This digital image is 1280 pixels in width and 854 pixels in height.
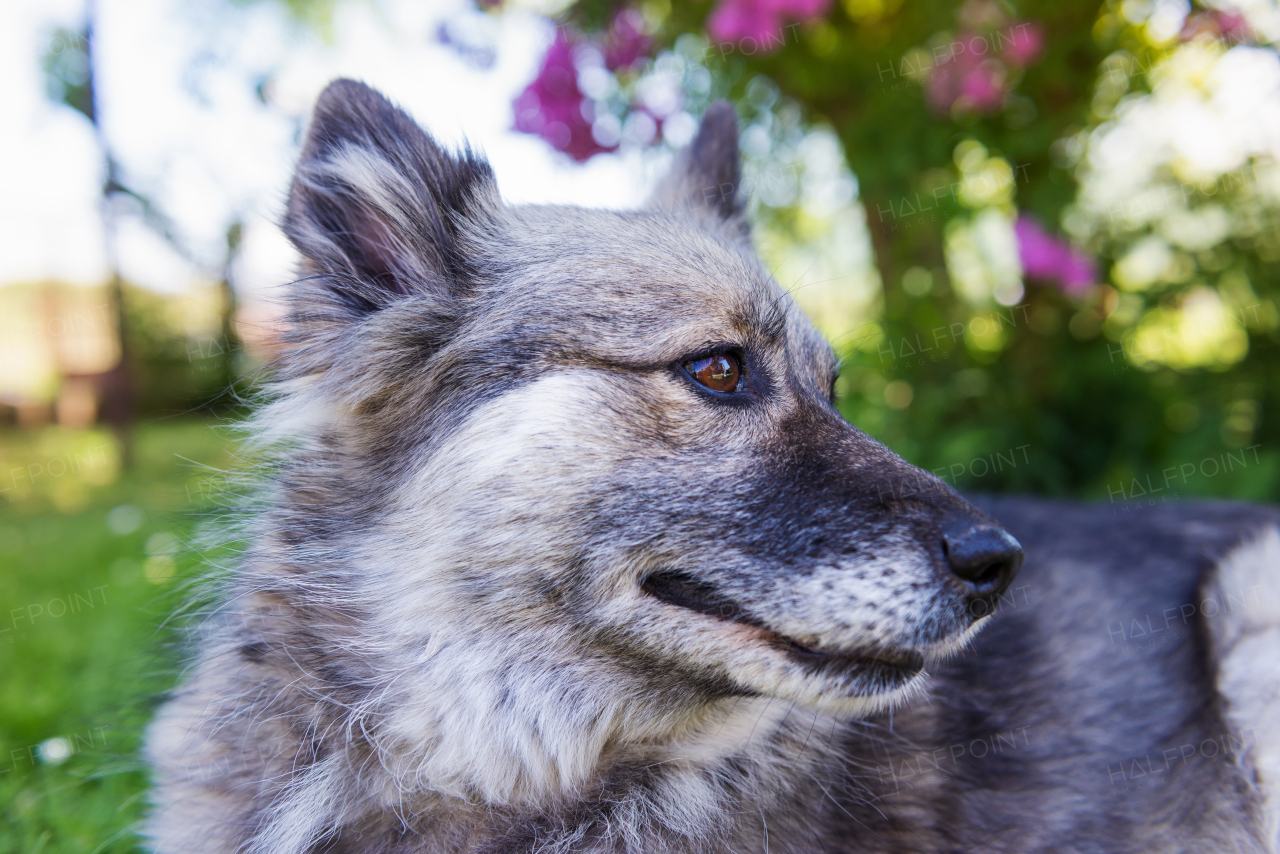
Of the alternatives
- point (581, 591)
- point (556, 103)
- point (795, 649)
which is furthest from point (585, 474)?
point (556, 103)

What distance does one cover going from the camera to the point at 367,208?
7.34 ft

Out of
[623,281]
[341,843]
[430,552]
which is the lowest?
[341,843]

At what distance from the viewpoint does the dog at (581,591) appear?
1.81m

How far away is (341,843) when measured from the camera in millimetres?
1952

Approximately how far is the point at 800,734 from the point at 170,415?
225 centimetres

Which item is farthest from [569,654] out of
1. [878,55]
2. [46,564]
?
[46,564]

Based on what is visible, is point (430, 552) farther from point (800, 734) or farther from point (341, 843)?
point (800, 734)

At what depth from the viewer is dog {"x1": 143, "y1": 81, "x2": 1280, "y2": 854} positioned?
1813 mm

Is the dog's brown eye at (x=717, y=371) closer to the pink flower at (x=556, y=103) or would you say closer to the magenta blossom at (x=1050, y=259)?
the pink flower at (x=556, y=103)

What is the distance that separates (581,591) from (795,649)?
50 cm

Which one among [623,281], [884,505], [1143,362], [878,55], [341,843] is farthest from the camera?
[1143,362]

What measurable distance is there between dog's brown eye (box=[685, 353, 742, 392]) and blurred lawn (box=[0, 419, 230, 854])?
151 cm

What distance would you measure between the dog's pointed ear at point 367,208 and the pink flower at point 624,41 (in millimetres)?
2731

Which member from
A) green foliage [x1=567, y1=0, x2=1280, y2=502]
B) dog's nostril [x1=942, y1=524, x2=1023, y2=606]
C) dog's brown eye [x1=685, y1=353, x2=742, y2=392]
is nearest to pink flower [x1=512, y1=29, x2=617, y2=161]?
green foliage [x1=567, y1=0, x2=1280, y2=502]
